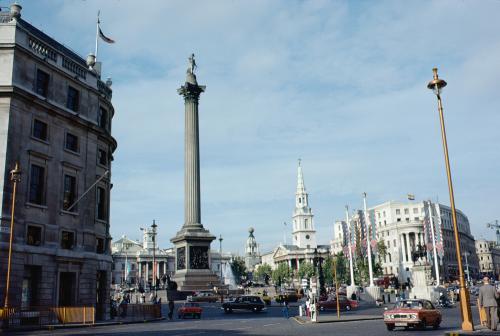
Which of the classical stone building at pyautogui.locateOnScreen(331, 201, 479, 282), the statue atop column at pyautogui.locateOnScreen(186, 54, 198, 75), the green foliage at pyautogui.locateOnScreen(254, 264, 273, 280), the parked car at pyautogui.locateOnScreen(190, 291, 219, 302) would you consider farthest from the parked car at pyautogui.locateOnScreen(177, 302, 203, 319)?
the green foliage at pyautogui.locateOnScreen(254, 264, 273, 280)

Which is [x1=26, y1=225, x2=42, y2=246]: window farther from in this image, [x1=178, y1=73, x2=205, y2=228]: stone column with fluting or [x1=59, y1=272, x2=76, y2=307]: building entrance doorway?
[x1=178, y1=73, x2=205, y2=228]: stone column with fluting

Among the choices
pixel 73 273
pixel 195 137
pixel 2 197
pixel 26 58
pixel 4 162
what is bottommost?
pixel 73 273

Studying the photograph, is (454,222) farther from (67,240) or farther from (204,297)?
(204,297)

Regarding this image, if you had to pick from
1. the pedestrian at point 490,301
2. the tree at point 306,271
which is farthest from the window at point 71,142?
the tree at point 306,271

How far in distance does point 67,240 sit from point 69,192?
130 inches

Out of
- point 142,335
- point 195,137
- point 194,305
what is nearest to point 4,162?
point 142,335

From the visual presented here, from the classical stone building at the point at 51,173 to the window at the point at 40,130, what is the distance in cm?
6

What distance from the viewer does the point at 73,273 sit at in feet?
109

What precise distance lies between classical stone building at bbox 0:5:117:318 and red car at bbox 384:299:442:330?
66.7 ft

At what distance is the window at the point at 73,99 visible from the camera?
116 ft

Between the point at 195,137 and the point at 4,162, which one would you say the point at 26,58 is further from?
the point at 195,137

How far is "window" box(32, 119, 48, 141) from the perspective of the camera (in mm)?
31969

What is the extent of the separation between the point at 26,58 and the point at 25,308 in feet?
49.8

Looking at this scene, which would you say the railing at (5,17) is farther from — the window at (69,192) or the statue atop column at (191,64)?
the statue atop column at (191,64)
